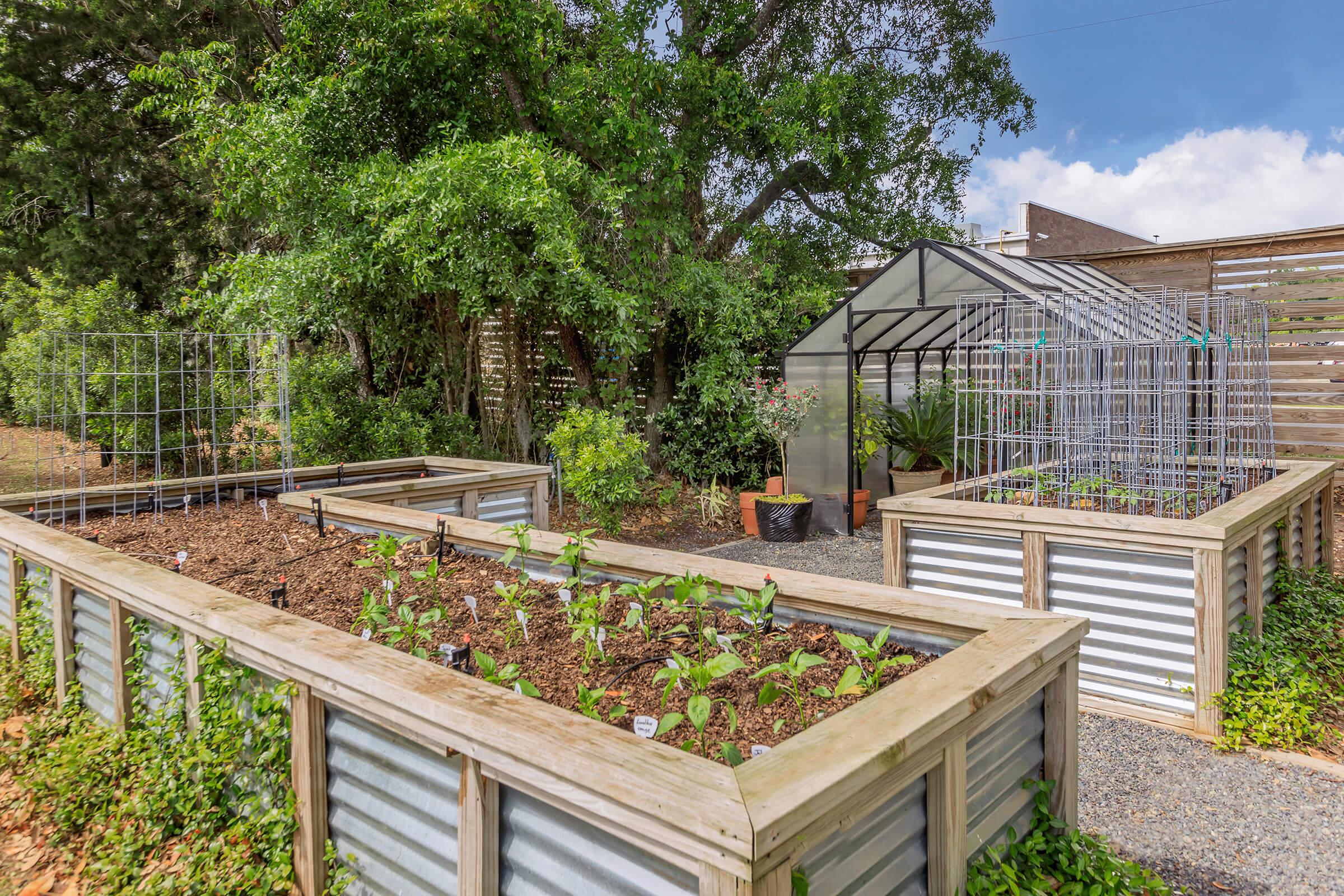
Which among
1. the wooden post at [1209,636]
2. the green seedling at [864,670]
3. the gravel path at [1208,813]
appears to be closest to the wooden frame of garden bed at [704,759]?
the green seedling at [864,670]

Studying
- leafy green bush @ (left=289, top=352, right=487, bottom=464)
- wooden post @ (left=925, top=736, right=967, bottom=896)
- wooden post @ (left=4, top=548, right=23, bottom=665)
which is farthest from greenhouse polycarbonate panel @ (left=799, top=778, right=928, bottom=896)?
leafy green bush @ (left=289, top=352, right=487, bottom=464)

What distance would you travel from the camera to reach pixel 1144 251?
27.4 ft

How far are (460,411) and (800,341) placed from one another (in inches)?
151

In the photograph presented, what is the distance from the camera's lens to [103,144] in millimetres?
8641

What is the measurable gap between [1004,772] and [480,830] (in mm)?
1137

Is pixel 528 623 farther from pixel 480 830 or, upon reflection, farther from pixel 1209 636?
pixel 1209 636

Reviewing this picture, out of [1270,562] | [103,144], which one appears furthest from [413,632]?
[103,144]

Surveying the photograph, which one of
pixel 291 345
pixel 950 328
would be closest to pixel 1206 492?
pixel 950 328

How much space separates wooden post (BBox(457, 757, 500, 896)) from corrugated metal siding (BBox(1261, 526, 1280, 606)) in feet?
13.2

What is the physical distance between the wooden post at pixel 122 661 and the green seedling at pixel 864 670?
2313mm

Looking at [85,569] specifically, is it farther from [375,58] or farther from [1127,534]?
[375,58]

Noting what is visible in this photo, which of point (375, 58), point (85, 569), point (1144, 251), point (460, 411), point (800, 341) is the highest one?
point (375, 58)

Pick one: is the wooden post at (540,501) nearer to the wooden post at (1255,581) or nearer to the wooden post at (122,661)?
the wooden post at (122,661)

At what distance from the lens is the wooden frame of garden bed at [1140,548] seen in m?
3.27
